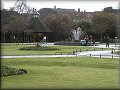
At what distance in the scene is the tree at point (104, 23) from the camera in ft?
224

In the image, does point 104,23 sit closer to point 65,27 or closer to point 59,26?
point 65,27

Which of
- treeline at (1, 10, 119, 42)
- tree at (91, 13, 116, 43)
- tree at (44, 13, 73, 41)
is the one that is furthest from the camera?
tree at (44, 13, 73, 41)

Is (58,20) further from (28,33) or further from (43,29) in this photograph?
(28,33)

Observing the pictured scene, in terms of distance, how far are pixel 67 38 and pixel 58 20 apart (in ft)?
15.2

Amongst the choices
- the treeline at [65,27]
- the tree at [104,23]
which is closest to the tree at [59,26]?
the treeline at [65,27]

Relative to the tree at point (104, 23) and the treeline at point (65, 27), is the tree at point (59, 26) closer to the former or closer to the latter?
the treeline at point (65, 27)

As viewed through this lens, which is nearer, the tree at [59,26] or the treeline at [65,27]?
the treeline at [65,27]

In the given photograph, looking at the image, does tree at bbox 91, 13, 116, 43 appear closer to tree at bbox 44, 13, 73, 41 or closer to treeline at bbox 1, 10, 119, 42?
treeline at bbox 1, 10, 119, 42

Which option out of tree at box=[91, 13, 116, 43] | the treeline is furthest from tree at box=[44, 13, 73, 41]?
tree at box=[91, 13, 116, 43]

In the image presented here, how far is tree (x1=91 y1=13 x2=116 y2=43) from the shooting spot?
6838 centimetres

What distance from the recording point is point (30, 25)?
71625mm

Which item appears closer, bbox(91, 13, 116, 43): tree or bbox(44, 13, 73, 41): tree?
bbox(91, 13, 116, 43): tree

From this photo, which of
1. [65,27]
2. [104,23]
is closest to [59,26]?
Answer: [65,27]

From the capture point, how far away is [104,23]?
227ft
